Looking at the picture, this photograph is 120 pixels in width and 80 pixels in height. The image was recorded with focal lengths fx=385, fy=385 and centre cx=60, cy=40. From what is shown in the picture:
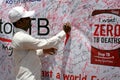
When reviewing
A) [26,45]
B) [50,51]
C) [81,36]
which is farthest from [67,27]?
[26,45]

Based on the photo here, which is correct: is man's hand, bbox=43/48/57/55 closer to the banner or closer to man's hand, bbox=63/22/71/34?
the banner

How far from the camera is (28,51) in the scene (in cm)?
359

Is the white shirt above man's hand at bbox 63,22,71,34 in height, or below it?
below

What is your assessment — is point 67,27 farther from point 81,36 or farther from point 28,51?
point 28,51

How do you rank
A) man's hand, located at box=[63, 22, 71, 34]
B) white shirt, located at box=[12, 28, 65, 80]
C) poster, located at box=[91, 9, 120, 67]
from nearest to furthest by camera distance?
poster, located at box=[91, 9, 120, 67] < white shirt, located at box=[12, 28, 65, 80] < man's hand, located at box=[63, 22, 71, 34]

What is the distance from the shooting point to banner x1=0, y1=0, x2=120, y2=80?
10.9 ft

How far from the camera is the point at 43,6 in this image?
12.9 ft

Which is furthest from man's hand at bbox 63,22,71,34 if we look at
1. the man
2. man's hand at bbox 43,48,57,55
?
man's hand at bbox 43,48,57,55

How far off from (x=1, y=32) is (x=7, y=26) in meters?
0.14

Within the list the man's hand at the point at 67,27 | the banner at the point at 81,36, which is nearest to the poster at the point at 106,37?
the banner at the point at 81,36

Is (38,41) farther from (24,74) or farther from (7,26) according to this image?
(7,26)

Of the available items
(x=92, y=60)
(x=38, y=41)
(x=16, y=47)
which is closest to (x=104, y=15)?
(x=92, y=60)

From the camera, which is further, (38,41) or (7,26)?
(7,26)

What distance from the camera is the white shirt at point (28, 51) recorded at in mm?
3504
